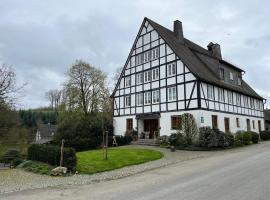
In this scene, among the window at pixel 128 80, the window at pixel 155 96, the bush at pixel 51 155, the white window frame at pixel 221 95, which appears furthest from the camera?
the window at pixel 128 80

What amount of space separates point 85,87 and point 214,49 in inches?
700

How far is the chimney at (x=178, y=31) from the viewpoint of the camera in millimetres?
32750

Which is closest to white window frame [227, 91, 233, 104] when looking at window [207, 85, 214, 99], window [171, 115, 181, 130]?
window [207, 85, 214, 99]

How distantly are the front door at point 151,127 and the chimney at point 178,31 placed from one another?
9.76m

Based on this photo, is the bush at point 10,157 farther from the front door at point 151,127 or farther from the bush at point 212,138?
the bush at point 212,138

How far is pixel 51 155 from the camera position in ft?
52.2

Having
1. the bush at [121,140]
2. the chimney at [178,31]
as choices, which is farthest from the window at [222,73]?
the bush at [121,140]

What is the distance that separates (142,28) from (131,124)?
10.7 meters

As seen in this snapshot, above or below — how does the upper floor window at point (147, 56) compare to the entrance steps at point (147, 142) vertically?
above

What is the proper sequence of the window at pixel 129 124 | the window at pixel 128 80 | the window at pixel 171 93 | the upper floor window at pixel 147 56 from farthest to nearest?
the window at pixel 128 80, the window at pixel 129 124, the upper floor window at pixel 147 56, the window at pixel 171 93

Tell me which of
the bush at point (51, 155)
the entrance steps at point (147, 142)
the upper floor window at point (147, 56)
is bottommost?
the bush at point (51, 155)

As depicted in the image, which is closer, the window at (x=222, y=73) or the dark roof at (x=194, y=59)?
the dark roof at (x=194, y=59)

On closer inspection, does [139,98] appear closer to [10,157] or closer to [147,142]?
[147,142]

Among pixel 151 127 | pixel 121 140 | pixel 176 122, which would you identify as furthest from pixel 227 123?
pixel 121 140
